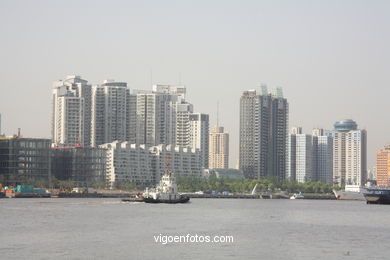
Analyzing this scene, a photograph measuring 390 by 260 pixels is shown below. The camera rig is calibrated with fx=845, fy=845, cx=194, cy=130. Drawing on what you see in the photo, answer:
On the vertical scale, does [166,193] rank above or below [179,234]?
above

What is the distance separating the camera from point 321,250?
259 feet

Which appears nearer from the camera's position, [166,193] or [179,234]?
[179,234]

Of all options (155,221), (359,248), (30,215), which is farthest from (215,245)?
(30,215)

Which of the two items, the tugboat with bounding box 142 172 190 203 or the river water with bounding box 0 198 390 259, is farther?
the tugboat with bounding box 142 172 190 203

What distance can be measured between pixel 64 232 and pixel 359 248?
105ft

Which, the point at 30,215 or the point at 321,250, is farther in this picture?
the point at 30,215

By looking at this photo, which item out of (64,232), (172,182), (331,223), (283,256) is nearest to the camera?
(283,256)

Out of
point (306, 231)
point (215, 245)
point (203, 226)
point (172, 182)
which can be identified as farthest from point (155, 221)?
point (172, 182)

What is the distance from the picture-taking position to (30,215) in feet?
413

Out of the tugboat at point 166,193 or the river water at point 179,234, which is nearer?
the river water at point 179,234

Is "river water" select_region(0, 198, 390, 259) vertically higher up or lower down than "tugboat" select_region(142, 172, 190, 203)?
lower down

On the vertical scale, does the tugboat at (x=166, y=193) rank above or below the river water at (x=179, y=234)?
above

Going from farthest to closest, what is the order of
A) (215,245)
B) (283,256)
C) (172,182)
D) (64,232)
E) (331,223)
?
(172,182) → (331,223) → (64,232) → (215,245) → (283,256)

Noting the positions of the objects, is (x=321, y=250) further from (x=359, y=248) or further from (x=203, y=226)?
(x=203, y=226)
